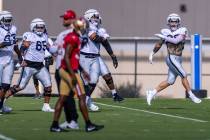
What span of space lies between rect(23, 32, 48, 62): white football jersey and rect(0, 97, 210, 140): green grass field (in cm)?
104

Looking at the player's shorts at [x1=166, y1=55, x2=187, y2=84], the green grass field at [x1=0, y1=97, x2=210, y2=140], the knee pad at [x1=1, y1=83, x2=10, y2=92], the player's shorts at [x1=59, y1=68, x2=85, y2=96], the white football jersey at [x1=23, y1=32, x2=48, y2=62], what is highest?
the white football jersey at [x1=23, y1=32, x2=48, y2=62]

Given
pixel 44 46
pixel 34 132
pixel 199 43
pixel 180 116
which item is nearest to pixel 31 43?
pixel 44 46

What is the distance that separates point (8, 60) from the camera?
1812cm

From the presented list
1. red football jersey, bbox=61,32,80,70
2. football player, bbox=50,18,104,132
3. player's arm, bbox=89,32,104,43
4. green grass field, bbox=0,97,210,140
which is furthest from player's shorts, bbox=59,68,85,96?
player's arm, bbox=89,32,104,43

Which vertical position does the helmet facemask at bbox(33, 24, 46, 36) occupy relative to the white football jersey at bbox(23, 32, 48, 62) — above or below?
above

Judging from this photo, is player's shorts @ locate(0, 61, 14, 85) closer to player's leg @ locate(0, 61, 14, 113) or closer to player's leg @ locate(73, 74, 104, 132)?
player's leg @ locate(0, 61, 14, 113)

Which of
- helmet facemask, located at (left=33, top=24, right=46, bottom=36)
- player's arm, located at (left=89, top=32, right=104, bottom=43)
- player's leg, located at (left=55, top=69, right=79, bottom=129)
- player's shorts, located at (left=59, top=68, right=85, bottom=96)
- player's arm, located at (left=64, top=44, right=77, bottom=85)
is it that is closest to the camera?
player's arm, located at (left=64, top=44, right=77, bottom=85)

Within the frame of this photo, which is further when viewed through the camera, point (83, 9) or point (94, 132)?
point (83, 9)

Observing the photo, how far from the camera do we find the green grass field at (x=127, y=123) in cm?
1373

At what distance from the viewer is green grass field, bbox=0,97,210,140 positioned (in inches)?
540

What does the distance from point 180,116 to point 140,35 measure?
13.4 meters

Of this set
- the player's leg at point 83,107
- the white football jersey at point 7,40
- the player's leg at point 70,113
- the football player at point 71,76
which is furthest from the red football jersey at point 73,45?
the white football jersey at point 7,40

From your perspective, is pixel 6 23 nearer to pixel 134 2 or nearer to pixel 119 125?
pixel 119 125

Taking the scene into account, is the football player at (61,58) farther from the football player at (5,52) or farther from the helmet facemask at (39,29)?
the helmet facemask at (39,29)
